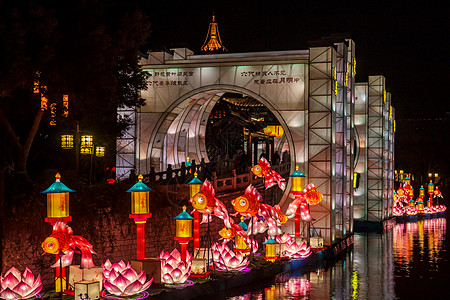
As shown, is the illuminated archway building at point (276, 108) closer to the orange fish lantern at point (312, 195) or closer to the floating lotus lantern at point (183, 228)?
the orange fish lantern at point (312, 195)

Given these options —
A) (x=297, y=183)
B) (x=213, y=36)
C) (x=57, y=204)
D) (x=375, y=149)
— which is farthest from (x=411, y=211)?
(x=57, y=204)

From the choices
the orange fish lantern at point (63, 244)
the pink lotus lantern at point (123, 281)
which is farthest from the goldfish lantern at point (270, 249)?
the orange fish lantern at point (63, 244)

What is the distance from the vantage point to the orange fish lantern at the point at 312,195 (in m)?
18.1

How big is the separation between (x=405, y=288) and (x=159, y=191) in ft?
19.9

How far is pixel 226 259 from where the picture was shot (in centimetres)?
1356

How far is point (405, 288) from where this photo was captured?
14.2 m

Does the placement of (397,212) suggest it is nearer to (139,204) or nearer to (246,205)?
(246,205)

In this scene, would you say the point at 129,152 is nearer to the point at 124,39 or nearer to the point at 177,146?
the point at 177,146

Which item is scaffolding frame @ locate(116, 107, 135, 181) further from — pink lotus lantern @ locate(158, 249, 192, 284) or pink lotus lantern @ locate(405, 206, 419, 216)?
pink lotus lantern @ locate(405, 206, 419, 216)

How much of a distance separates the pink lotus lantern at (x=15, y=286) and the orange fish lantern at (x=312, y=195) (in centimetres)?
962

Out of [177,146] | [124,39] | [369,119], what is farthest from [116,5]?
[369,119]

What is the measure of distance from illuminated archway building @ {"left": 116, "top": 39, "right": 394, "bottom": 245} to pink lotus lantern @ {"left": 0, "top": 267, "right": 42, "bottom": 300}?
35.6 ft

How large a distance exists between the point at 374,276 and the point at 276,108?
6.16 metres

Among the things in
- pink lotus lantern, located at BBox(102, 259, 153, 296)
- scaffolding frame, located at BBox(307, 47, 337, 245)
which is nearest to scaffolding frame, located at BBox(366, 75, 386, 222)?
scaffolding frame, located at BBox(307, 47, 337, 245)
